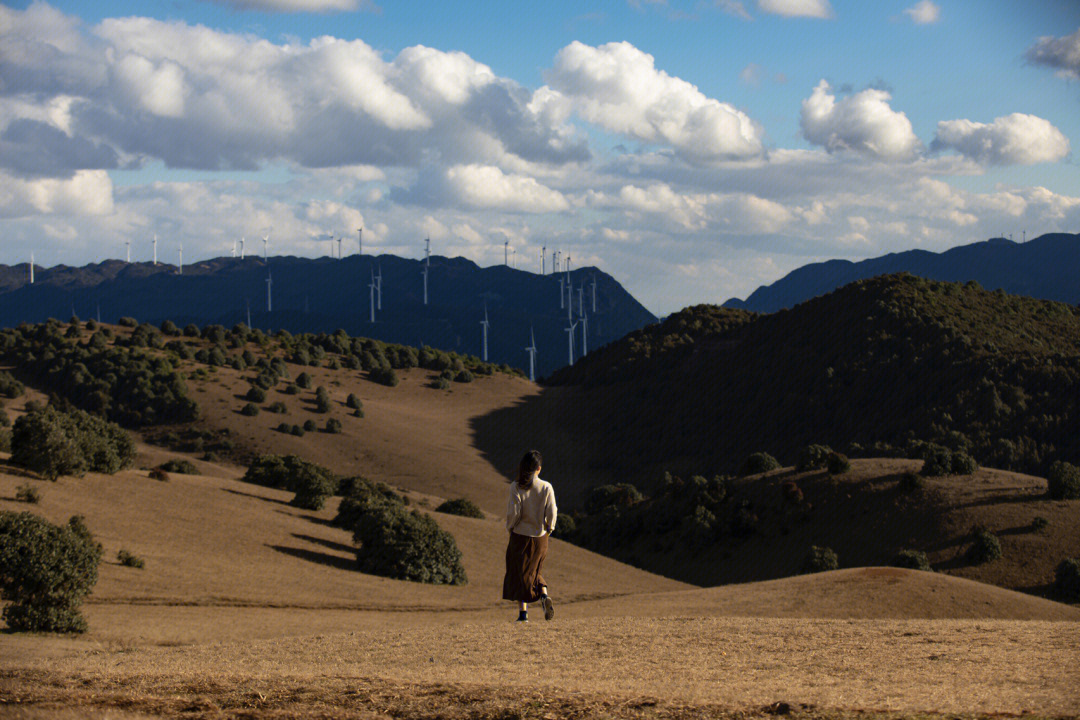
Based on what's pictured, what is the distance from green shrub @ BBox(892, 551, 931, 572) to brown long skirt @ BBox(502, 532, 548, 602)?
29.6 meters

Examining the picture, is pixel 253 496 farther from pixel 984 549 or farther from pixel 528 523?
pixel 984 549

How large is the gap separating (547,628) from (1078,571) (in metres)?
29.3

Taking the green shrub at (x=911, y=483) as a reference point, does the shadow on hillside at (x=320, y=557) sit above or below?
below

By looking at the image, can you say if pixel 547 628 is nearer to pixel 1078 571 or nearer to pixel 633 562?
pixel 1078 571

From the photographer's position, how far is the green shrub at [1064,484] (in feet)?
141

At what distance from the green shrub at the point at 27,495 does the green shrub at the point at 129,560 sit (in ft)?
13.2

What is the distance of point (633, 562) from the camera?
49.6 m

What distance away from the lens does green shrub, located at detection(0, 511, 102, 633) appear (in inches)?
690

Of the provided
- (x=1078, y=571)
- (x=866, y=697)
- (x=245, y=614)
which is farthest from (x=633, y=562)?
(x=866, y=697)

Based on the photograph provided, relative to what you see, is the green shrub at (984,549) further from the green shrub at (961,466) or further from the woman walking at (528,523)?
the woman walking at (528,523)

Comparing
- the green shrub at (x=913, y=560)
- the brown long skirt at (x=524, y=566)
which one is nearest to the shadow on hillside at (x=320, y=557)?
the brown long skirt at (x=524, y=566)

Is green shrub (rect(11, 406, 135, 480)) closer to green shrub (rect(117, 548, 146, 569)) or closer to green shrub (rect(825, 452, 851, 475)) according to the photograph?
green shrub (rect(117, 548, 146, 569))

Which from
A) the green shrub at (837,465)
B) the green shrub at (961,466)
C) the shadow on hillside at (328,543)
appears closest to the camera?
the shadow on hillside at (328,543)

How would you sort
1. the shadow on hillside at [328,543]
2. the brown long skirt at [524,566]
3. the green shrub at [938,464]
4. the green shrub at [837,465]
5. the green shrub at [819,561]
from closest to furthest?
the brown long skirt at [524,566] < the shadow on hillside at [328,543] < the green shrub at [819,561] < the green shrub at [938,464] < the green shrub at [837,465]
